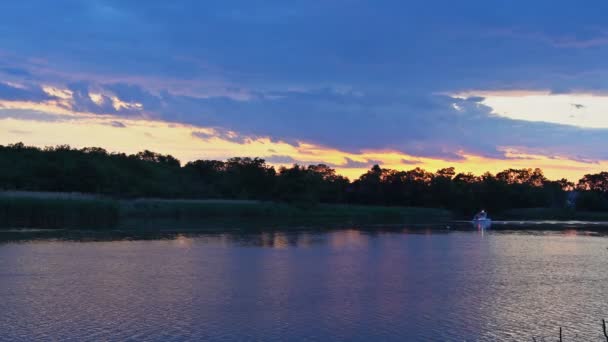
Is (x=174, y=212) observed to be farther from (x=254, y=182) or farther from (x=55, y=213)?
(x=254, y=182)

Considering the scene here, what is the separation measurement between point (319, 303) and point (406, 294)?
364 centimetres

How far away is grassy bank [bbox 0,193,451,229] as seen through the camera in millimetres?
58281

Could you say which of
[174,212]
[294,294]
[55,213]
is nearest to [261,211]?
[174,212]

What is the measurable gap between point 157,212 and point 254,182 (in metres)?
39.5

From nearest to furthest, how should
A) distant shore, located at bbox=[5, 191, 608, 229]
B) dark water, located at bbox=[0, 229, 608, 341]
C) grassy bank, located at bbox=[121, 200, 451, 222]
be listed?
dark water, located at bbox=[0, 229, 608, 341], distant shore, located at bbox=[5, 191, 608, 229], grassy bank, located at bbox=[121, 200, 451, 222]

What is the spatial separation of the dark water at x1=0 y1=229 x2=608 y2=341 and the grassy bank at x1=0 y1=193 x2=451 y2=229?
20432 mm

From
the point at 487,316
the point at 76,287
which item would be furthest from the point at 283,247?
the point at 487,316

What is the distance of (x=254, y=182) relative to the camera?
11850cm

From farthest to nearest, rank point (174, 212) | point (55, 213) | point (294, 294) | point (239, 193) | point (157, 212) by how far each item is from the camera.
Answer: point (239, 193) → point (174, 212) → point (157, 212) → point (55, 213) → point (294, 294)

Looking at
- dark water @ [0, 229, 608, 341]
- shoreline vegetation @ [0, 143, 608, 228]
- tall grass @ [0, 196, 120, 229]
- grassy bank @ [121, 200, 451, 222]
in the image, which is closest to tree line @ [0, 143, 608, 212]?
shoreline vegetation @ [0, 143, 608, 228]

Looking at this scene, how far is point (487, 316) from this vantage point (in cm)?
1875

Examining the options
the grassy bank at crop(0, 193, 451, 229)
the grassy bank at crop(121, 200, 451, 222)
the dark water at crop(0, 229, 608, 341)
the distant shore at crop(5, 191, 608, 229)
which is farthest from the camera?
the grassy bank at crop(121, 200, 451, 222)

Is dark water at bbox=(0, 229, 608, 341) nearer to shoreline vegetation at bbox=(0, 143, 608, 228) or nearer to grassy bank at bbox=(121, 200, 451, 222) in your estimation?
shoreline vegetation at bbox=(0, 143, 608, 228)

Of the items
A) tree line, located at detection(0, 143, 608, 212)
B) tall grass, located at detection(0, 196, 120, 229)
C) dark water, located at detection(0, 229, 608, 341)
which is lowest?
dark water, located at detection(0, 229, 608, 341)
